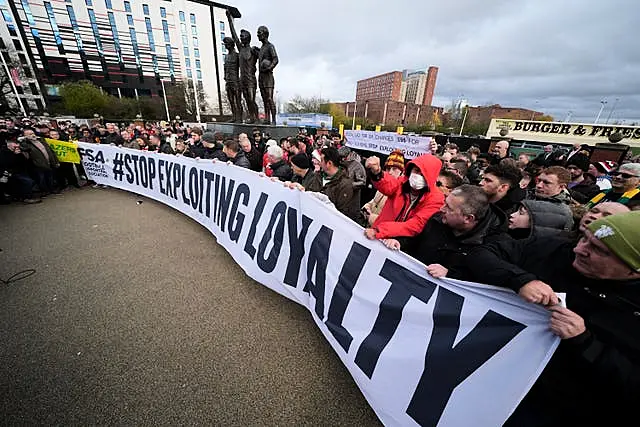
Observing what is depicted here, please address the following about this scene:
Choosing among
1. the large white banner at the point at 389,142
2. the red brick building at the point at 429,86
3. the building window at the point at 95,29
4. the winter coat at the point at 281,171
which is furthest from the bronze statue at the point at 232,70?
the red brick building at the point at 429,86

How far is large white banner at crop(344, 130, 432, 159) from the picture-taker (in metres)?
6.51

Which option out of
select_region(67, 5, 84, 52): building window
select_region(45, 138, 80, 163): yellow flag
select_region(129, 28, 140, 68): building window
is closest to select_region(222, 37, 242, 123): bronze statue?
select_region(45, 138, 80, 163): yellow flag

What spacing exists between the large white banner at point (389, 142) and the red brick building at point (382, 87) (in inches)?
2865

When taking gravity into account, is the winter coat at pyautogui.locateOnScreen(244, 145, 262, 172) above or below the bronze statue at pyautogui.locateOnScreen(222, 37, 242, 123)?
below

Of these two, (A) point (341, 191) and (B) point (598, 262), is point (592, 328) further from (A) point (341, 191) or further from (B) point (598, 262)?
(A) point (341, 191)

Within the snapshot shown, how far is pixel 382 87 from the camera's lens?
83.5 metres

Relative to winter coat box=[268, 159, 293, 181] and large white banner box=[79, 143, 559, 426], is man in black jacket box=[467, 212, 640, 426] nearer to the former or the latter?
large white banner box=[79, 143, 559, 426]

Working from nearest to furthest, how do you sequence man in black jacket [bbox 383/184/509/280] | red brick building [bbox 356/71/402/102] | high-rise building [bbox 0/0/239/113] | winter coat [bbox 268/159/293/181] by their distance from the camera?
man in black jacket [bbox 383/184/509/280] → winter coat [bbox 268/159/293/181] → high-rise building [bbox 0/0/239/113] → red brick building [bbox 356/71/402/102]

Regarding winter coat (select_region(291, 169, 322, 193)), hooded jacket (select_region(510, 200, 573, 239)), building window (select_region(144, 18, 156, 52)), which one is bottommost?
winter coat (select_region(291, 169, 322, 193))

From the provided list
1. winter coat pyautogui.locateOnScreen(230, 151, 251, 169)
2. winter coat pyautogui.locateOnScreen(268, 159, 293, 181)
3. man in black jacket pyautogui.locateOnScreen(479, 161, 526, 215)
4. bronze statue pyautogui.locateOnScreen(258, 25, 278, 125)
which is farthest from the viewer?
bronze statue pyautogui.locateOnScreen(258, 25, 278, 125)

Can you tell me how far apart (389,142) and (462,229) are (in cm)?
671

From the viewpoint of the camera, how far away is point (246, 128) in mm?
11328

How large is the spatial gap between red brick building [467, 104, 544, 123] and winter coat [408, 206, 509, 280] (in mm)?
62914

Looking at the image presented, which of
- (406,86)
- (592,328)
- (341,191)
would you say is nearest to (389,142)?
(341,191)
